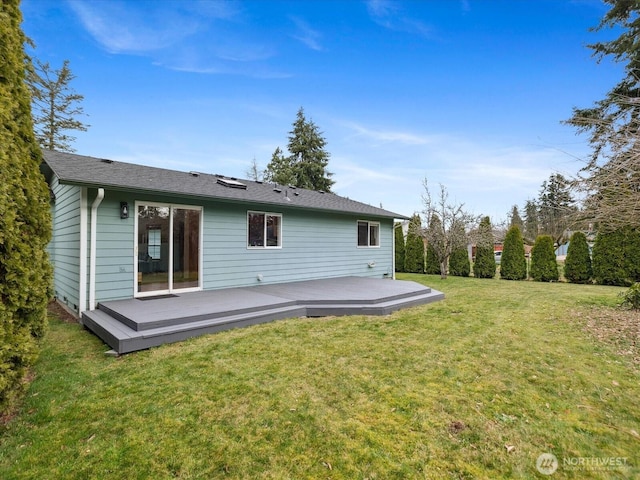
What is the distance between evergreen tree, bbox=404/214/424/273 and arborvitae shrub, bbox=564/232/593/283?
559 cm

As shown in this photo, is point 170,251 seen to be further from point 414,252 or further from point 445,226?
point 414,252

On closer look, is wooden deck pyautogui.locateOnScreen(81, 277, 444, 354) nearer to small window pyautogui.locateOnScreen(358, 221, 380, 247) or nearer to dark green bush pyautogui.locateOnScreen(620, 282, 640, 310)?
small window pyautogui.locateOnScreen(358, 221, 380, 247)

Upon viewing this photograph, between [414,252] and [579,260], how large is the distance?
620 centimetres

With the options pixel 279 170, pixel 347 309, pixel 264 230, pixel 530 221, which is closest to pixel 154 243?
pixel 264 230

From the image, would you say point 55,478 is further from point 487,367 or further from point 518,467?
point 487,367

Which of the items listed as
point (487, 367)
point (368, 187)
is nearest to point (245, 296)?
point (487, 367)

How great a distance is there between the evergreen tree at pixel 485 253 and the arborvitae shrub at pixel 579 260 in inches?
102

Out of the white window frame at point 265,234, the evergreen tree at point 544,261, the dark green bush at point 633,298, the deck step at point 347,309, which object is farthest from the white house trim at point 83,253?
the evergreen tree at point 544,261

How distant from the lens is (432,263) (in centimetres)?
1452

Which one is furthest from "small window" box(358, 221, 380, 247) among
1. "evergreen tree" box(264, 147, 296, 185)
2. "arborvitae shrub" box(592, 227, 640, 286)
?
"evergreen tree" box(264, 147, 296, 185)

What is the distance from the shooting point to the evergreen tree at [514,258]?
1261 centimetres

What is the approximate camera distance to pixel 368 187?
2606cm

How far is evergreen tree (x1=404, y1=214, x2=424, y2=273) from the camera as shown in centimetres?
1476

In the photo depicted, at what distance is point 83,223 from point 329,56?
970cm
